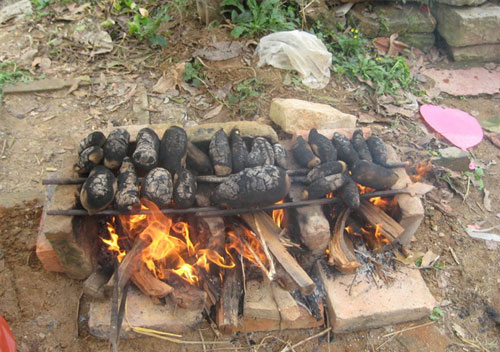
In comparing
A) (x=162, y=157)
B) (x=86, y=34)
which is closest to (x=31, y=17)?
(x=86, y=34)

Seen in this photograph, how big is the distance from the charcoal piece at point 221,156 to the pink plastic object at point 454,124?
3022 millimetres

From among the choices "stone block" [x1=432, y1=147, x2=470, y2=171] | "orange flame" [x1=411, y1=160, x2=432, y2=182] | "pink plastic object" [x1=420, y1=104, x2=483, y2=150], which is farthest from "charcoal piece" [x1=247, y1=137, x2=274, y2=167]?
"pink plastic object" [x1=420, y1=104, x2=483, y2=150]

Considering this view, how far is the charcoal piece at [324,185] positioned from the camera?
270 cm

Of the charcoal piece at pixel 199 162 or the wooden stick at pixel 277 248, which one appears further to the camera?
the charcoal piece at pixel 199 162

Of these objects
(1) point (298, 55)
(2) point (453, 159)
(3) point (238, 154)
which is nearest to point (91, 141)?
(3) point (238, 154)

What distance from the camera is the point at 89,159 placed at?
105 inches

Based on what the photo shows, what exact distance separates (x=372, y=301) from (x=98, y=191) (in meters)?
2.07

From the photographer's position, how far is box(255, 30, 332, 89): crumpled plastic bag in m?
4.80

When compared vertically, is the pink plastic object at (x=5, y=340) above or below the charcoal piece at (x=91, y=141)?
below

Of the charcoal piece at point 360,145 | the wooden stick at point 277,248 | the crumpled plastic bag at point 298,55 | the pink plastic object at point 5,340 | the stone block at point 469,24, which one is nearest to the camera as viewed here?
the pink plastic object at point 5,340

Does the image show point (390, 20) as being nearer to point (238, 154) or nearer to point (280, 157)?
point (280, 157)

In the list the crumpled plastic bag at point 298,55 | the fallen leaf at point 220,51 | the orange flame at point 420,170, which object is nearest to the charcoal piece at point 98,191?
the orange flame at point 420,170

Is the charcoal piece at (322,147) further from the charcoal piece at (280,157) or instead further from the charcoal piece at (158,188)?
the charcoal piece at (158,188)

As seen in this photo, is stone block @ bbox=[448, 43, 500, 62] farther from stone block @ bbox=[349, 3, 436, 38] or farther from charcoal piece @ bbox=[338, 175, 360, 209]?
charcoal piece @ bbox=[338, 175, 360, 209]
